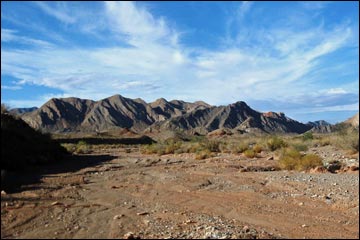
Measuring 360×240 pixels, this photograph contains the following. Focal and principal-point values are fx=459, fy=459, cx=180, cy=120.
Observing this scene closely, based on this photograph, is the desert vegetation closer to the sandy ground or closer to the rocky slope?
the sandy ground

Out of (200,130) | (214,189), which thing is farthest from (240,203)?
(200,130)

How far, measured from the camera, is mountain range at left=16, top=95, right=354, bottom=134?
470 feet

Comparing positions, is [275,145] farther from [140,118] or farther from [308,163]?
[140,118]

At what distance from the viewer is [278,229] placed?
10.1 metres

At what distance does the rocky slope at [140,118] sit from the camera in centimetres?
14350

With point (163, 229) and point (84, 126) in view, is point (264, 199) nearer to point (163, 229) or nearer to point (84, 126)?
point (163, 229)

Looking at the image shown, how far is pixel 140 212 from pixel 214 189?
16.4 feet

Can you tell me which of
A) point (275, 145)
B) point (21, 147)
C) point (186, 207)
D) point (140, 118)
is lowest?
point (186, 207)

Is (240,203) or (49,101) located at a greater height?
(49,101)

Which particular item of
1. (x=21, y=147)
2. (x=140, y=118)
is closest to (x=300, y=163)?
(x=21, y=147)

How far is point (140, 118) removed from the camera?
167m

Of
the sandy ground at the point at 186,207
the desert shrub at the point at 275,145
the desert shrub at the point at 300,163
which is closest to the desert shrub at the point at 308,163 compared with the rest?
the desert shrub at the point at 300,163

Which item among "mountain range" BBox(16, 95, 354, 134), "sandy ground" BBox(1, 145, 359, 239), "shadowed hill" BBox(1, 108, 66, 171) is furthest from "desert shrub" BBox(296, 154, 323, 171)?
"mountain range" BBox(16, 95, 354, 134)

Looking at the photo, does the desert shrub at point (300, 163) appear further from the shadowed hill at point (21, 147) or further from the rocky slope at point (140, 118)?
the rocky slope at point (140, 118)
